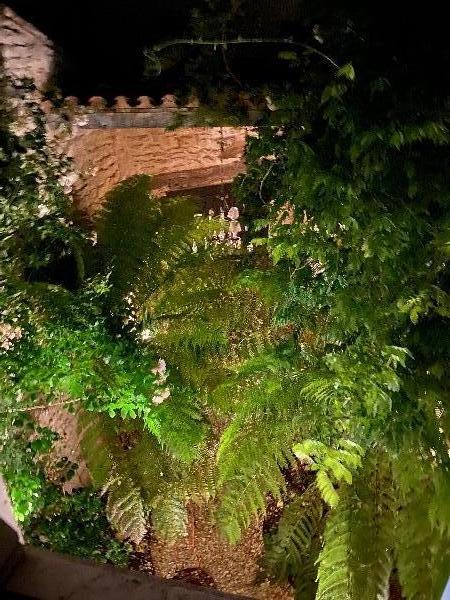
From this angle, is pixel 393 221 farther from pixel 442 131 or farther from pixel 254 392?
pixel 254 392

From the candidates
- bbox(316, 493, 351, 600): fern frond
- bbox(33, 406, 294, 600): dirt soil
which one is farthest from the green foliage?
bbox(316, 493, 351, 600): fern frond

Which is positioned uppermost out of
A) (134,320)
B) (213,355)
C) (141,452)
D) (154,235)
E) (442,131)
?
(442,131)

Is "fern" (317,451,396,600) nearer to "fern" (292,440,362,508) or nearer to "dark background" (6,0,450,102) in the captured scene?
"fern" (292,440,362,508)

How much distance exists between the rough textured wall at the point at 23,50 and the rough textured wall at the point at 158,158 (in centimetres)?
55

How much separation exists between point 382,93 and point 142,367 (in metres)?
1.86

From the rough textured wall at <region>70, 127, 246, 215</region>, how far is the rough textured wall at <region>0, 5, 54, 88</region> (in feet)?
1.82

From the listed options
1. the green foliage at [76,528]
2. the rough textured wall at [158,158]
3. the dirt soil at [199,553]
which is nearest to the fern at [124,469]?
the green foliage at [76,528]

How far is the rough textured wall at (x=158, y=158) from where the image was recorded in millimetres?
3816

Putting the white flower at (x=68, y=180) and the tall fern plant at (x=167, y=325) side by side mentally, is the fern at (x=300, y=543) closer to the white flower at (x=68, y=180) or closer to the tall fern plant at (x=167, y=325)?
the tall fern plant at (x=167, y=325)

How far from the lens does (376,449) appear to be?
7.64 ft

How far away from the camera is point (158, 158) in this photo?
163 inches

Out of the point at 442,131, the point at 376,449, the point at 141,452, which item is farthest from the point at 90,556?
the point at 442,131

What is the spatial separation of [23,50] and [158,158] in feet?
4.34

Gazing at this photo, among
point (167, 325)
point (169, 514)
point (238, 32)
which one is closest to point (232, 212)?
point (238, 32)
